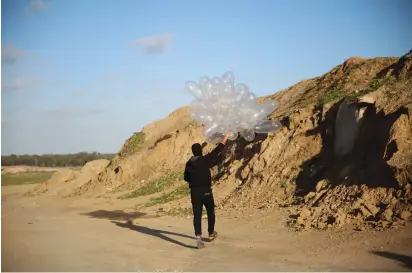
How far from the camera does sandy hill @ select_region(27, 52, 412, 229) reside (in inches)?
360

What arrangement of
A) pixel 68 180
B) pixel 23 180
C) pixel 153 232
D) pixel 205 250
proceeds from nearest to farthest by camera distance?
1. pixel 205 250
2. pixel 153 232
3. pixel 68 180
4. pixel 23 180

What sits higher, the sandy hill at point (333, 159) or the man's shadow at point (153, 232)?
the sandy hill at point (333, 159)

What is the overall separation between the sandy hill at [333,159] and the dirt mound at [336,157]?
28mm

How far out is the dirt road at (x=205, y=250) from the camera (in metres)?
6.29

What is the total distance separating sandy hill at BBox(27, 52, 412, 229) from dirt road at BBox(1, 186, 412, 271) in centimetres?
78

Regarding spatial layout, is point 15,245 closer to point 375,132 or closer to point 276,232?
point 276,232

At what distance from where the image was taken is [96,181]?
2611 centimetres

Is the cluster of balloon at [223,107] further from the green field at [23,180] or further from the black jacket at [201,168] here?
the green field at [23,180]

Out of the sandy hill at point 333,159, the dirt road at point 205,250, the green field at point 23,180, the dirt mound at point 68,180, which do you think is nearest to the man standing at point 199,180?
the dirt road at point 205,250

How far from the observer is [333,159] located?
12766 mm

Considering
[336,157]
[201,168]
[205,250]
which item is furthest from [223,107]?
[336,157]

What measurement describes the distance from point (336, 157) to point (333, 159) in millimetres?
→ 124

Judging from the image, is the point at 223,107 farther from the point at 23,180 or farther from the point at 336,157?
the point at 23,180

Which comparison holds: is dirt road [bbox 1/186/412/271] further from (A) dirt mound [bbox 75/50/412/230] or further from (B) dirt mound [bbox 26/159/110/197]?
(B) dirt mound [bbox 26/159/110/197]
